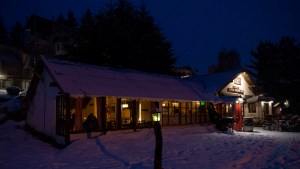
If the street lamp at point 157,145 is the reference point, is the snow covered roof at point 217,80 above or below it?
above

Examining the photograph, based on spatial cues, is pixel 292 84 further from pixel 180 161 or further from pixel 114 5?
pixel 180 161

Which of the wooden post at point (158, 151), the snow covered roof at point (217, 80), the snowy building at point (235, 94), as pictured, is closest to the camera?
the wooden post at point (158, 151)

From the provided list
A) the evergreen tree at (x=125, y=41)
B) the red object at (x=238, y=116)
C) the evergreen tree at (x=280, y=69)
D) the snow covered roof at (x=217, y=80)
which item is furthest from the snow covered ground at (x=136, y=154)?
the evergreen tree at (x=280, y=69)

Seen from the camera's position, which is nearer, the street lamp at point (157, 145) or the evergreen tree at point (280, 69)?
the street lamp at point (157, 145)

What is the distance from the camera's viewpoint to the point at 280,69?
38.4 m

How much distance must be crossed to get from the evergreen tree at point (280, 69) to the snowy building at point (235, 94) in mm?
8884

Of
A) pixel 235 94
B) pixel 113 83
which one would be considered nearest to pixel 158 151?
pixel 113 83

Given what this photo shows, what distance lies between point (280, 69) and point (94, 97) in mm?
33072

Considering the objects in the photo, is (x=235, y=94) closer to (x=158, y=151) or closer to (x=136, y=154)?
(x=136, y=154)

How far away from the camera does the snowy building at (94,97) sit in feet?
42.8

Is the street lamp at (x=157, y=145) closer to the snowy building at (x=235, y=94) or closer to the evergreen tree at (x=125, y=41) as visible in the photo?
the snowy building at (x=235, y=94)

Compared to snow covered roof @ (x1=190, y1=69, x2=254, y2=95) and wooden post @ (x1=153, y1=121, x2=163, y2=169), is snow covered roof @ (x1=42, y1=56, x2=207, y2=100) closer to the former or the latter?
snow covered roof @ (x1=190, y1=69, x2=254, y2=95)

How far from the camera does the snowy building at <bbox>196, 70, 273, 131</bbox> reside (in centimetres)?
2072

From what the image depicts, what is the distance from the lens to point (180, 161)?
31.1 feet
